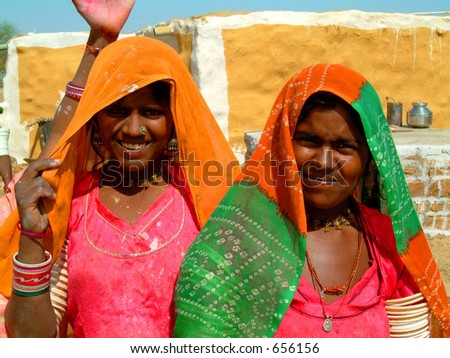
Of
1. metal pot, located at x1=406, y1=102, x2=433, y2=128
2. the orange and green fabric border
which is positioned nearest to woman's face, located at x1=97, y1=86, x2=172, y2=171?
the orange and green fabric border

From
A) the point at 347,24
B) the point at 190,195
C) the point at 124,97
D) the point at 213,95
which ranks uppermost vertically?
Answer: the point at 124,97

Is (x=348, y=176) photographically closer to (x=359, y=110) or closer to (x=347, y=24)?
(x=359, y=110)

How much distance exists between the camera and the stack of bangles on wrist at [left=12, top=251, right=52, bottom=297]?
6.09ft

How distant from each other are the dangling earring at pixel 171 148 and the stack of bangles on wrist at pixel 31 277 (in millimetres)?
651

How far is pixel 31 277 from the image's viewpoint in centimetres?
187

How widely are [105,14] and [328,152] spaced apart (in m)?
1.29

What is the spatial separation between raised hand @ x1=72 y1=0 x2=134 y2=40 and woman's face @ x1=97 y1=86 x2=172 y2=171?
1.94ft

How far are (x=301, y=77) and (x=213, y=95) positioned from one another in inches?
209

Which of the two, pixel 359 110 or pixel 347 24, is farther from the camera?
pixel 347 24

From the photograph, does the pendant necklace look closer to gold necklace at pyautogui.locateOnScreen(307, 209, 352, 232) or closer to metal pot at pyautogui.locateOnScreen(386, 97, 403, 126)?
gold necklace at pyautogui.locateOnScreen(307, 209, 352, 232)

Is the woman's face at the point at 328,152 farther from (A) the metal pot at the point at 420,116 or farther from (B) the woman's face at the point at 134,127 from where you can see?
(A) the metal pot at the point at 420,116

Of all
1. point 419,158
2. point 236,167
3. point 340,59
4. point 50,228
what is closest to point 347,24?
point 340,59

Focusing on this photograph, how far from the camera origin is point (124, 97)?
204 cm
